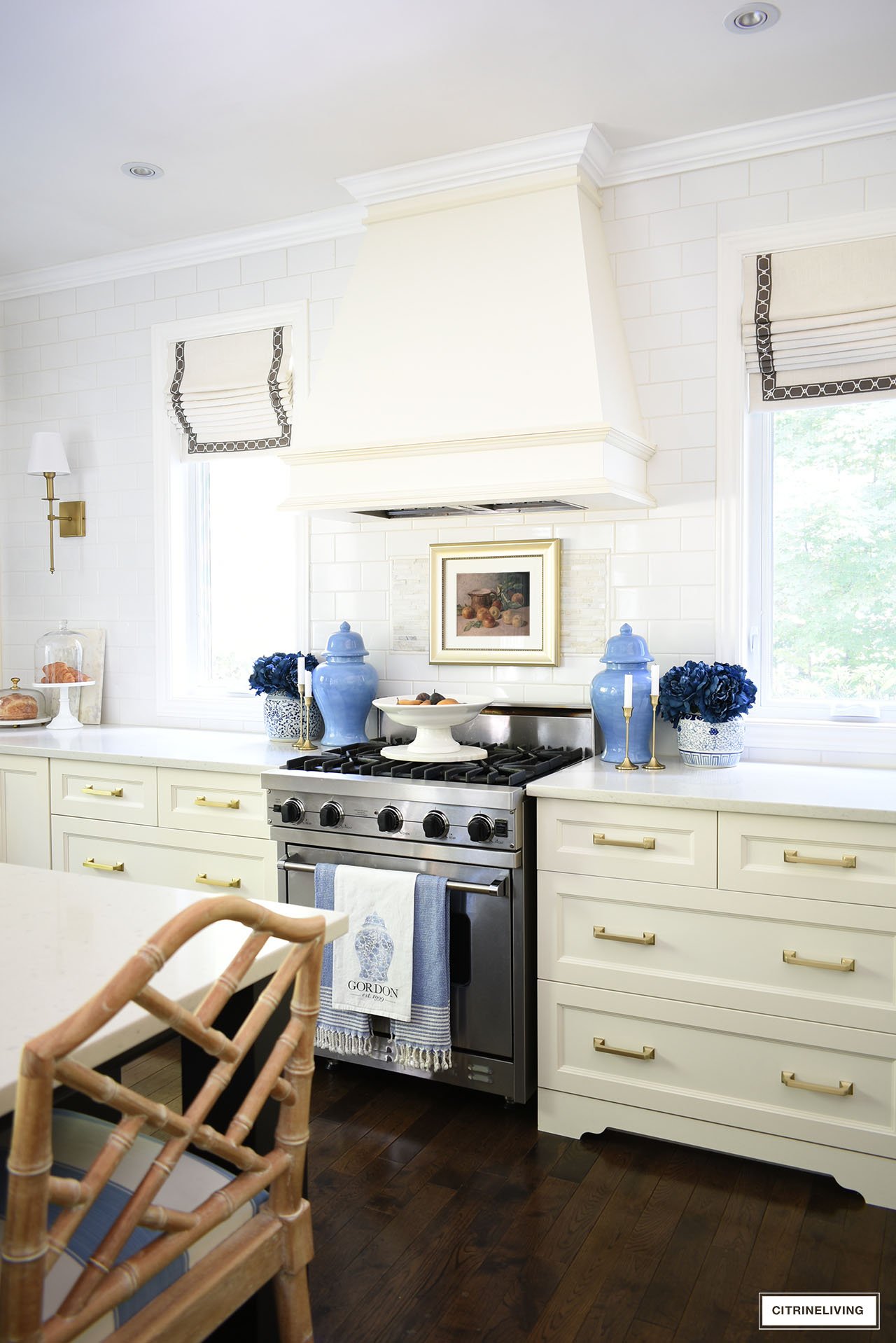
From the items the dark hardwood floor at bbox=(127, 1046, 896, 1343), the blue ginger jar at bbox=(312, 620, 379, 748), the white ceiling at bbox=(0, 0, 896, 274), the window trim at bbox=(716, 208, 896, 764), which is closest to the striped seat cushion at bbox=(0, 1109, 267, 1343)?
the dark hardwood floor at bbox=(127, 1046, 896, 1343)

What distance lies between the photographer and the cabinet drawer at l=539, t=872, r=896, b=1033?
2.33 meters

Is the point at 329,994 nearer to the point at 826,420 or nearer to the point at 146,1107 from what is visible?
the point at 146,1107

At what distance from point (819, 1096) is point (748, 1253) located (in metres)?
0.42

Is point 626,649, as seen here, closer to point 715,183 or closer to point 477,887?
point 477,887

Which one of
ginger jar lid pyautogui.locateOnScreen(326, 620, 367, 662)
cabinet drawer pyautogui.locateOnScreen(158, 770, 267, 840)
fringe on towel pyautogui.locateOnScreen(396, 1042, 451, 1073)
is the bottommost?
fringe on towel pyautogui.locateOnScreen(396, 1042, 451, 1073)

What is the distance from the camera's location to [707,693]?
2.88 metres

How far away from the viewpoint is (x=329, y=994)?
2.87 meters

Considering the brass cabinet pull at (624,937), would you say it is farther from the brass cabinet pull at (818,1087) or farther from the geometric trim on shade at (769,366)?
the geometric trim on shade at (769,366)

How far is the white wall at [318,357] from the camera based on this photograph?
10.2 feet

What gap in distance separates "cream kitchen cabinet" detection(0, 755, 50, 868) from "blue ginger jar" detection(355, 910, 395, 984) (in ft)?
4.69

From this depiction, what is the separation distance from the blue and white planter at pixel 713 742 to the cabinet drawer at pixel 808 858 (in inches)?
19.4

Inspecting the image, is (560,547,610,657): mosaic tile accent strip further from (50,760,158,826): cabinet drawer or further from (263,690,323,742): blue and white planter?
(50,760,158,826): cabinet drawer

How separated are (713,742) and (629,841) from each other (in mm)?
531

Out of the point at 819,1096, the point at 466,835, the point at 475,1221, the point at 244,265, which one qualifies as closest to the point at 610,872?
the point at 466,835
